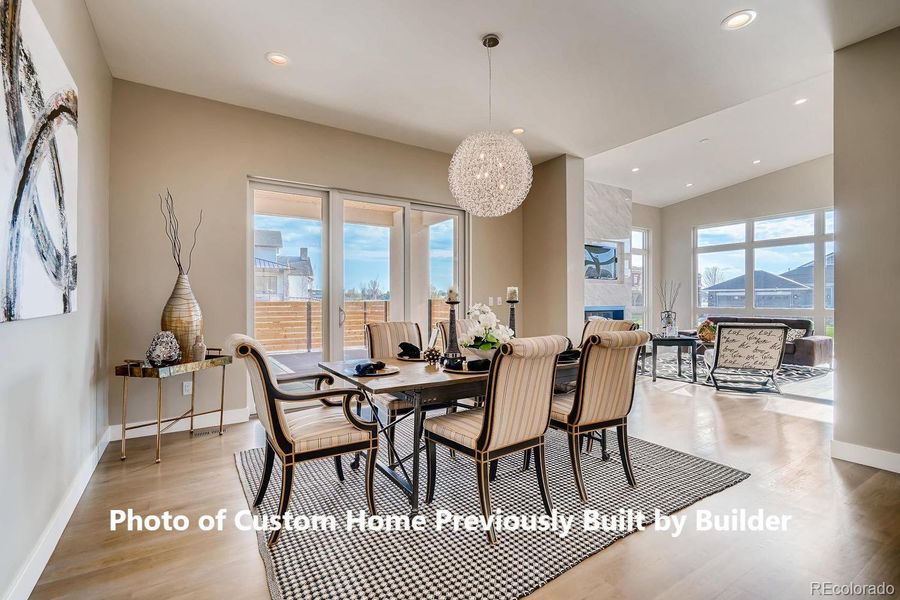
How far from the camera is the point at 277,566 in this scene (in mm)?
1815

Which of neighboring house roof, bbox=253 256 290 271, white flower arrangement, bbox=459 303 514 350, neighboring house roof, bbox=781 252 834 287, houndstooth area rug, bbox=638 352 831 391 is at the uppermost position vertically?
neighboring house roof, bbox=781 252 834 287

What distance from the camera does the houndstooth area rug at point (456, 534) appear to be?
1.71m

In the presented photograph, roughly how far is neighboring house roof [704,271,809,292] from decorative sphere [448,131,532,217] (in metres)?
7.49

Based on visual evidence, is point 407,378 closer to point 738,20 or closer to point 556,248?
point 738,20

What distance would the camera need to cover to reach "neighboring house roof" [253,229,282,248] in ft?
13.3

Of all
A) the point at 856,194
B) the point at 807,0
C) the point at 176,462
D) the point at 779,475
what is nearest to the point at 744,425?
the point at 779,475

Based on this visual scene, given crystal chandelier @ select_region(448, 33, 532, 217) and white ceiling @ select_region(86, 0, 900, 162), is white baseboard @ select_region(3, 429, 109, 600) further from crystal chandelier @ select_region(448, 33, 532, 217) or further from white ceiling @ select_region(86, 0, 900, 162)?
crystal chandelier @ select_region(448, 33, 532, 217)

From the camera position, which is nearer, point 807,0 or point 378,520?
point 378,520

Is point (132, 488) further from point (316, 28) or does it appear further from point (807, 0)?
point (807, 0)

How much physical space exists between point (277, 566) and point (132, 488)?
1382 mm

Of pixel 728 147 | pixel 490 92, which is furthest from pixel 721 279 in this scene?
pixel 490 92

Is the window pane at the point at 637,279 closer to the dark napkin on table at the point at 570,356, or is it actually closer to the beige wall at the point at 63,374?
the dark napkin on table at the point at 570,356

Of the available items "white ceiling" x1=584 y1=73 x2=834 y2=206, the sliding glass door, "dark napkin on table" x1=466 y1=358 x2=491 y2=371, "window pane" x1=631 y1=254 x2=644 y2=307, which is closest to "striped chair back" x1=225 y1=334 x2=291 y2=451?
"dark napkin on table" x1=466 y1=358 x2=491 y2=371

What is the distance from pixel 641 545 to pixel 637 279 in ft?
26.9
